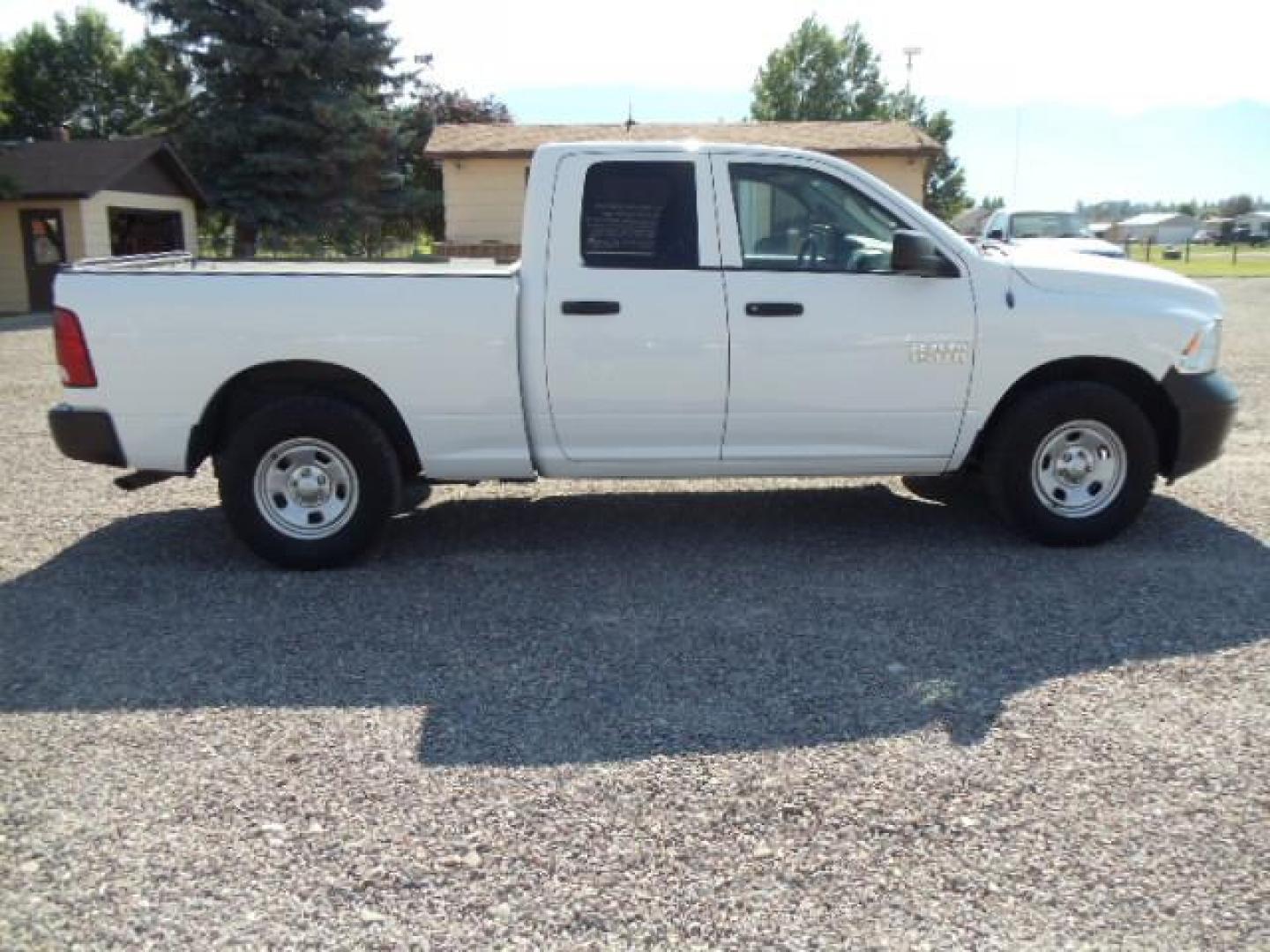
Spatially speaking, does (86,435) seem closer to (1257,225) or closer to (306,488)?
(306,488)

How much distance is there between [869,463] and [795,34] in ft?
172

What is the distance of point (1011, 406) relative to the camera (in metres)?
5.68

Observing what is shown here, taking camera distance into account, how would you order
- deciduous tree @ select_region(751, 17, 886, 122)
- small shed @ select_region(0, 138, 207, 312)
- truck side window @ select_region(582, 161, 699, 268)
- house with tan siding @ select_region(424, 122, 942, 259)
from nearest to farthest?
truck side window @ select_region(582, 161, 699, 268) → house with tan siding @ select_region(424, 122, 942, 259) → small shed @ select_region(0, 138, 207, 312) → deciduous tree @ select_region(751, 17, 886, 122)

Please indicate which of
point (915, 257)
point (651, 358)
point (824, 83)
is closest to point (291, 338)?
point (651, 358)

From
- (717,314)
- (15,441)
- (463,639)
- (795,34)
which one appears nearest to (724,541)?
(717,314)

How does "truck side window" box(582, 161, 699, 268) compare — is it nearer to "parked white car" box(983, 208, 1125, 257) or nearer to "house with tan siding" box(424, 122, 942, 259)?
"house with tan siding" box(424, 122, 942, 259)

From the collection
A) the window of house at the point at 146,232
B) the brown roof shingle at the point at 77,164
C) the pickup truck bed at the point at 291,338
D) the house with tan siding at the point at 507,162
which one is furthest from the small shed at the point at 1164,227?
the pickup truck bed at the point at 291,338

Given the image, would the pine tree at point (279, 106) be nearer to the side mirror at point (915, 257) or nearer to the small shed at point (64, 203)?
the small shed at point (64, 203)

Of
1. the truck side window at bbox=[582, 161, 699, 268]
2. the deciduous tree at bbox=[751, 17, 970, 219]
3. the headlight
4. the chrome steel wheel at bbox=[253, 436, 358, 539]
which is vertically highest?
the deciduous tree at bbox=[751, 17, 970, 219]

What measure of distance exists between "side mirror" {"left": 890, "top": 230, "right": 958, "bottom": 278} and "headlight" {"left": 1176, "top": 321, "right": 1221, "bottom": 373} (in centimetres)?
138

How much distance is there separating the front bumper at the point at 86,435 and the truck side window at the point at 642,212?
8.23 feet

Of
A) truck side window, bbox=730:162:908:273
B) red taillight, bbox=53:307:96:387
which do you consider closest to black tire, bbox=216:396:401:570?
red taillight, bbox=53:307:96:387

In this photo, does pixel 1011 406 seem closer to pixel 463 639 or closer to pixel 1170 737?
pixel 1170 737

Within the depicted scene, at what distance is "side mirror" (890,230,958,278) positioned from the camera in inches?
206
